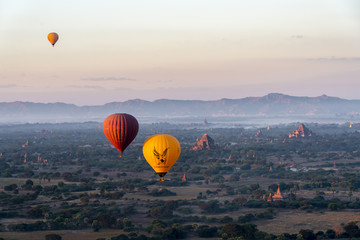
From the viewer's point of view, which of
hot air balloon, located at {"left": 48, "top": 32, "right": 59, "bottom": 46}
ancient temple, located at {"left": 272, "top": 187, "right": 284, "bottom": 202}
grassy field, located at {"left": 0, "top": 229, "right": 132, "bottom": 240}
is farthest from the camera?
hot air balloon, located at {"left": 48, "top": 32, "right": 59, "bottom": 46}

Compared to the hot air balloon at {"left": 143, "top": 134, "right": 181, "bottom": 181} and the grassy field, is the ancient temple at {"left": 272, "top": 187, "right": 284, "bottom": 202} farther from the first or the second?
the grassy field

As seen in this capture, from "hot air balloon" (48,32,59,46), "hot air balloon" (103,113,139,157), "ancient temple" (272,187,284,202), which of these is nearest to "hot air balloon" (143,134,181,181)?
"hot air balloon" (103,113,139,157)

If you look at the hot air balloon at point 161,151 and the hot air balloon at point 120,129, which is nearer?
the hot air balloon at point 161,151

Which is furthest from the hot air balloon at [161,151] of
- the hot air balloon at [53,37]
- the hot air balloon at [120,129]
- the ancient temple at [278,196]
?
the hot air balloon at [53,37]

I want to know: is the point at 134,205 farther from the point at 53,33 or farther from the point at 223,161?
the point at 223,161

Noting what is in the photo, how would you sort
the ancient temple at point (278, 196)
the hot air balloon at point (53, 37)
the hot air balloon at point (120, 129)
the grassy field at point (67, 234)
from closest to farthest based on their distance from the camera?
1. the grassy field at point (67, 234)
2. the hot air balloon at point (120, 129)
3. the ancient temple at point (278, 196)
4. the hot air balloon at point (53, 37)

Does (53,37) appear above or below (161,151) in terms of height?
above

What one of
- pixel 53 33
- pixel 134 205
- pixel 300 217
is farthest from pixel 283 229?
pixel 53 33

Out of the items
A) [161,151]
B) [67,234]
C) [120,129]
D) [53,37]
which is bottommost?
[67,234]

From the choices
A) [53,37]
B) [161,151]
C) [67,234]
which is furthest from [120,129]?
[53,37]

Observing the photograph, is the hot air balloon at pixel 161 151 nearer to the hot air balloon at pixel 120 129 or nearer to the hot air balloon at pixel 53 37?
the hot air balloon at pixel 120 129

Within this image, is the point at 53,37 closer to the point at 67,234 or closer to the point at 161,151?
the point at 67,234

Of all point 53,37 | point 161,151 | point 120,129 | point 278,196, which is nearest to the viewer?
point 161,151
